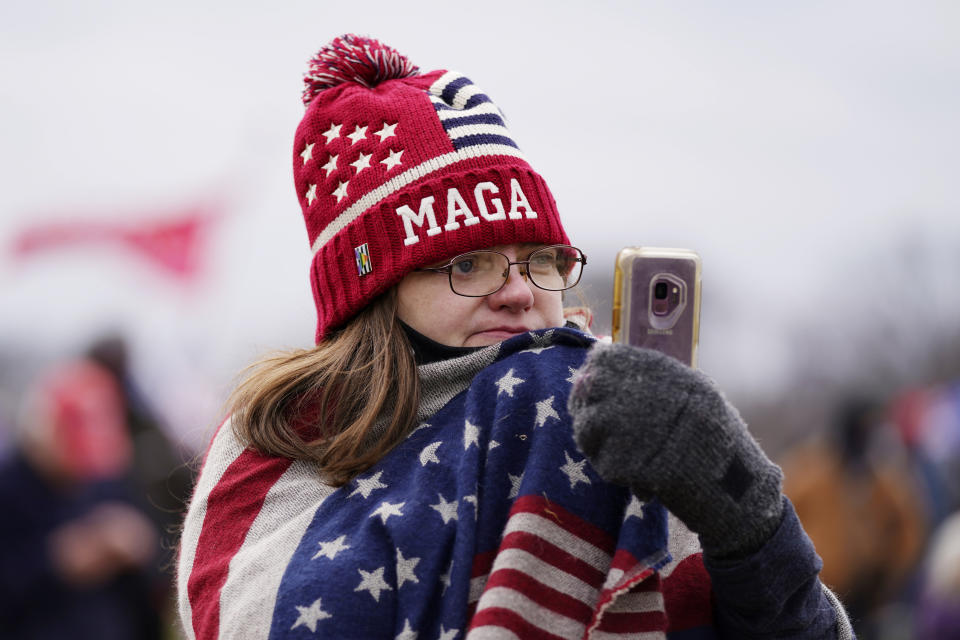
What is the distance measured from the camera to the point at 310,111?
8.59ft

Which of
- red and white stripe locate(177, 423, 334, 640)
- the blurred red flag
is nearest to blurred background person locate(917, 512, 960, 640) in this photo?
red and white stripe locate(177, 423, 334, 640)

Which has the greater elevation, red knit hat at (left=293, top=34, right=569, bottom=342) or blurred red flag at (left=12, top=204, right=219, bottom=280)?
red knit hat at (left=293, top=34, right=569, bottom=342)

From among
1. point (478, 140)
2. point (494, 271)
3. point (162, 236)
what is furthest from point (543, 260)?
point (162, 236)

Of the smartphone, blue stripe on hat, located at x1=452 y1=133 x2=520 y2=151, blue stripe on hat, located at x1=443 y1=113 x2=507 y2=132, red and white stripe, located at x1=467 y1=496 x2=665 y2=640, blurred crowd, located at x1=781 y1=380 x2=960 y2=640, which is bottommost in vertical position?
blurred crowd, located at x1=781 y1=380 x2=960 y2=640

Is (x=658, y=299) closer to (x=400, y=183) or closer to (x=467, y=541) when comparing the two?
(x=467, y=541)

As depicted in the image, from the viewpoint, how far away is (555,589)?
1.87 meters

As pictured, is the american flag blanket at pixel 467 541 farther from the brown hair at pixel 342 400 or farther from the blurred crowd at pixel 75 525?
the blurred crowd at pixel 75 525

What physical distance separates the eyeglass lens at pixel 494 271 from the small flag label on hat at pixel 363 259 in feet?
0.65

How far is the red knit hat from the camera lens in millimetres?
2369

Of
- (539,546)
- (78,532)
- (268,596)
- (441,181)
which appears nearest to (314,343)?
(441,181)

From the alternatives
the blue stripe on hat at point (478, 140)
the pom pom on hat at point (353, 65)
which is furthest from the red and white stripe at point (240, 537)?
the pom pom on hat at point (353, 65)

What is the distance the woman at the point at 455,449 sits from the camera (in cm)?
176

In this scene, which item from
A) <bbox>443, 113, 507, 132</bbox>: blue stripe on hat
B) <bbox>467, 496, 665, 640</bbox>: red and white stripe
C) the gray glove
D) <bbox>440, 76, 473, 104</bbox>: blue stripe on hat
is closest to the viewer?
the gray glove

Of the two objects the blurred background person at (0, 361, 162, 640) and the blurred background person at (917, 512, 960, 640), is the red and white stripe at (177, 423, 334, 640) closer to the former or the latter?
the blurred background person at (0, 361, 162, 640)
